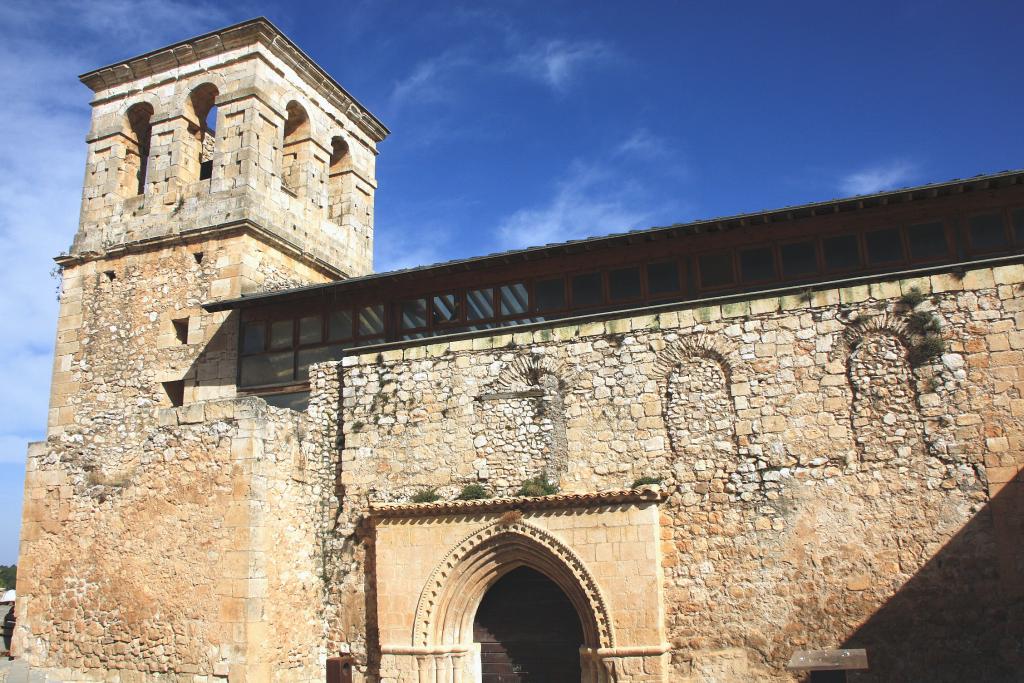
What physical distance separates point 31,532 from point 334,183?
391 inches

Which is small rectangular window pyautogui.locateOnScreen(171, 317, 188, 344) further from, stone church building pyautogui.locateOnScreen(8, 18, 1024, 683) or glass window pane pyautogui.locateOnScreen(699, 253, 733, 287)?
glass window pane pyautogui.locateOnScreen(699, 253, 733, 287)

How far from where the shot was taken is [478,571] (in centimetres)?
1211

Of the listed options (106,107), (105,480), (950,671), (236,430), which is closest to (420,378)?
(236,430)

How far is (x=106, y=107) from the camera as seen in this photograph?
1914cm

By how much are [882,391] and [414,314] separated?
23.4 ft

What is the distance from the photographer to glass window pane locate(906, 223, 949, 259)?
11742 mm

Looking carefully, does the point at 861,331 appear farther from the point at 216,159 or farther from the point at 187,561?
the point at 216,159

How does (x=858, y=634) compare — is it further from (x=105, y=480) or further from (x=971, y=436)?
(x=105, y=480)

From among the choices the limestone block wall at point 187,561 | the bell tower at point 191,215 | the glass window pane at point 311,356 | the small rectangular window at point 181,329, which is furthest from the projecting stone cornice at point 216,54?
the limestone block wall at point 187,561

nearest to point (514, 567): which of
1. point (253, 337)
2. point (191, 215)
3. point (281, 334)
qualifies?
point (281, 334)

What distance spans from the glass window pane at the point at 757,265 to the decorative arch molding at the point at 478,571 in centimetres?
460

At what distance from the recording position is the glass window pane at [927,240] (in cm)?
1174

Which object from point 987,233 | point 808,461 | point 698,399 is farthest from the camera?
point 698,399

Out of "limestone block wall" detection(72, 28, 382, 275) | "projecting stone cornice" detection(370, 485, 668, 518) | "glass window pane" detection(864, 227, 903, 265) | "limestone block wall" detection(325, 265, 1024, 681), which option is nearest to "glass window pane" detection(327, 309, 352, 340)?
"limestone block wall" detection(325, 265, 1024, 681)
